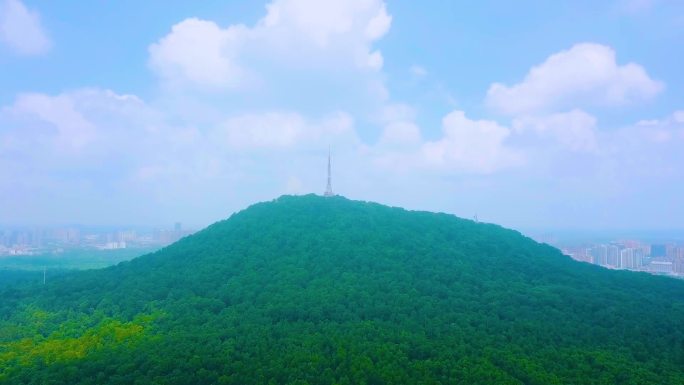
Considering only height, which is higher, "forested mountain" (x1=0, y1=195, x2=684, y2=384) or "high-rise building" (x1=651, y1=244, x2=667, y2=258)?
"high-rise building" (x1=651, y1=244, x2=667, y2=258)

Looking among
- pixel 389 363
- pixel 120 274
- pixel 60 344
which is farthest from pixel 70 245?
pixel 389 363

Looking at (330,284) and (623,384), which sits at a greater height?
(330,284)

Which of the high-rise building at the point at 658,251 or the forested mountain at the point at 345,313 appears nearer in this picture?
the forested mountain at the point at 345,313

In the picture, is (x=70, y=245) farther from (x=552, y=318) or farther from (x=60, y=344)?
(x=552, y=318)

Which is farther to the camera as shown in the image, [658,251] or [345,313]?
[658,251]

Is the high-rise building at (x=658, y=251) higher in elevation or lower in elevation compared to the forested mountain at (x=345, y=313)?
higher

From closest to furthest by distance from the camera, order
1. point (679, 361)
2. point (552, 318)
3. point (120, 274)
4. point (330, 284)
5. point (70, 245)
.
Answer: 1. point (679, 361)
2. point (552, 318)
3. point (330, 284)
4. point (120, 274)
5. point (70, 245)

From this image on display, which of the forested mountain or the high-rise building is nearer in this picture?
the forested mountain

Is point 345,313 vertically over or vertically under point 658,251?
under
